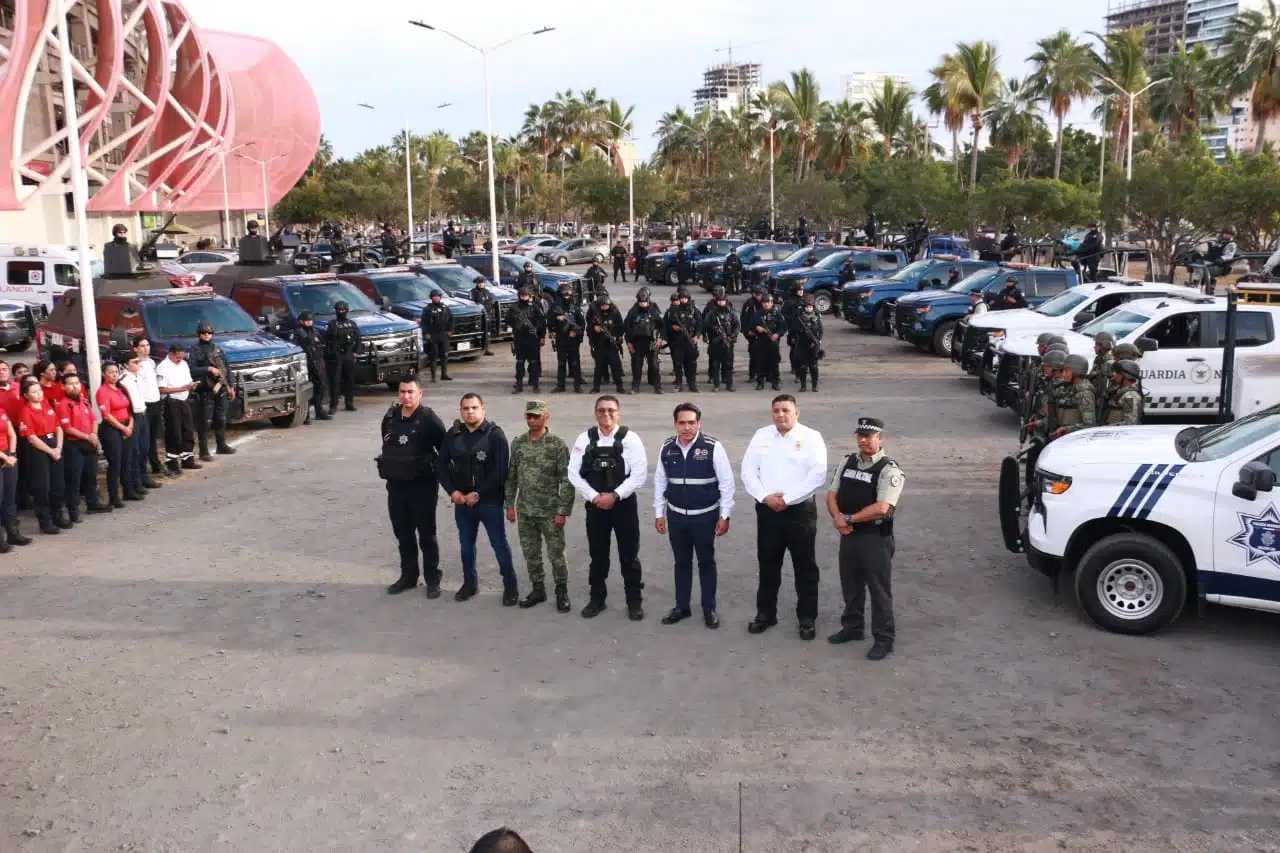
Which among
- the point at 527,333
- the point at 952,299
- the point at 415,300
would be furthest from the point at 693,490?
the point at 952,299

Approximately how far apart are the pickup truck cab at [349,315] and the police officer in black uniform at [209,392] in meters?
3.03

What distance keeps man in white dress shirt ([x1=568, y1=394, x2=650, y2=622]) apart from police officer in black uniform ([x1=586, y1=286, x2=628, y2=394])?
32.9ft

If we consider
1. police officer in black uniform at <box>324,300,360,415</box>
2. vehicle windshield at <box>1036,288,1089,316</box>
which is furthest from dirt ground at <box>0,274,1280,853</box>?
vehicle windshield at <box>1036,288,1089,316</box>

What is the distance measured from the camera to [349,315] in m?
18.6

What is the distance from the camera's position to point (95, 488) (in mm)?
11398

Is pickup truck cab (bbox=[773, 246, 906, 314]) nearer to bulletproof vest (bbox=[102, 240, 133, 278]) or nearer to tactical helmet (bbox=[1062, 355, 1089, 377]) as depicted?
bulletproof vest (bbox=[102, 240, 133, 278])

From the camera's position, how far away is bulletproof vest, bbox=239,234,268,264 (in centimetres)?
2458

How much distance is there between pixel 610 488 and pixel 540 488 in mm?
526

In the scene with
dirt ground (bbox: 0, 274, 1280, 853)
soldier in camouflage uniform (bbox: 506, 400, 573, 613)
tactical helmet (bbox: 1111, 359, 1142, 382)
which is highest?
tactical helmet (bbox: 1111, 359, 1142, 382)

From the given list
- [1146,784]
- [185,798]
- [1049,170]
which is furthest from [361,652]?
[1049,170]

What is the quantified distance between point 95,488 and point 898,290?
60.7 ft

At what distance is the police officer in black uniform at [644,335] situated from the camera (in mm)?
17672

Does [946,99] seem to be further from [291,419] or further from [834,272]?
[291,419]

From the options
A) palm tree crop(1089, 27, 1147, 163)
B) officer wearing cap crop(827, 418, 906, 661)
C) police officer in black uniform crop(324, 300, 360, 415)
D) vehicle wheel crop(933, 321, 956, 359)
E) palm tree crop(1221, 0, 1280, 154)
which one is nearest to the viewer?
officer wearing cap crop(827, 418, 906, 661)
